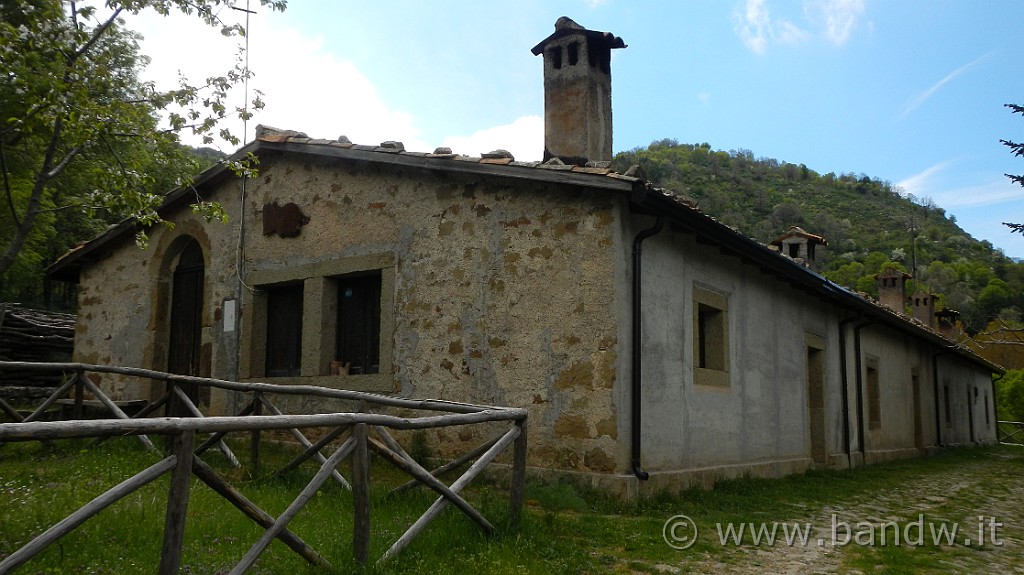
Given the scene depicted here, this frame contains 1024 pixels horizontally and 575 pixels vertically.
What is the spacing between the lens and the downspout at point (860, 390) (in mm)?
13922

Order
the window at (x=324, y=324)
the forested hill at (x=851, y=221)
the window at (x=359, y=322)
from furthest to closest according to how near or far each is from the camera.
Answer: the forested hill at (x=851, y=221) < the window at (x=359, y=322) < the window at (x=324, y=324)

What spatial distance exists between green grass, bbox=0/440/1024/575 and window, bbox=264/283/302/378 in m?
1.82

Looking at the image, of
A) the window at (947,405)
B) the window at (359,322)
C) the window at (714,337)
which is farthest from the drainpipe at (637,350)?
the window at (947,405)

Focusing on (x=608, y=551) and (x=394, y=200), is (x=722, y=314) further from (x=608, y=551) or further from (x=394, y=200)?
(x=608, y=551)

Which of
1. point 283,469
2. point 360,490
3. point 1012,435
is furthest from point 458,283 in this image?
point 1012,435

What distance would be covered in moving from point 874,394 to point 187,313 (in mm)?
12589

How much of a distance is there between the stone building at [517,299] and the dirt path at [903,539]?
4.89 ft

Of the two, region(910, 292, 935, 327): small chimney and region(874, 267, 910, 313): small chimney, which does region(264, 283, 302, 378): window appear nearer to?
region(874, 267, 910, 313): small chimney

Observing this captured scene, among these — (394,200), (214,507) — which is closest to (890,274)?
(394,200)

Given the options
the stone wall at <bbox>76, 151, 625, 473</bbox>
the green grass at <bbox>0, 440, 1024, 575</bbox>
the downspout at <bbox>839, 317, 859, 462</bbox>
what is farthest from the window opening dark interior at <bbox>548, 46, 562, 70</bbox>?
the downspout at <bbox>839, 317, 859, 462</bbox>

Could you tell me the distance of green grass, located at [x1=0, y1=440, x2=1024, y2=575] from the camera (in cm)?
418

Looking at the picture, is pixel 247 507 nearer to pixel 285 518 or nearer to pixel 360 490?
pixel 285 518

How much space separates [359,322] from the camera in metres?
9.35

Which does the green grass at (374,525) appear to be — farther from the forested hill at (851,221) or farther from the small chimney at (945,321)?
the forested hill at (851,221)
